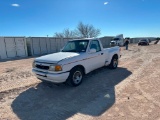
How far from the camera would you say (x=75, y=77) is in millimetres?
5832

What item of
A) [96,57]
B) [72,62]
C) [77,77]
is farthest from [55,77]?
[96,57]

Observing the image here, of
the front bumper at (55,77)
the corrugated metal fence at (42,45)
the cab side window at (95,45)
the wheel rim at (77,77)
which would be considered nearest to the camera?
the front bumper at (55,77)

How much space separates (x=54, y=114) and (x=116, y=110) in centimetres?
164

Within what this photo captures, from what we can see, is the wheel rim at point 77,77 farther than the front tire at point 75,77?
Yes

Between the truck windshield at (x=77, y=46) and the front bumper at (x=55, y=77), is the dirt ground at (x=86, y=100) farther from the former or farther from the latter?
the truck windshield at (x=77, y=46)

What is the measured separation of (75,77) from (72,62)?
68cm

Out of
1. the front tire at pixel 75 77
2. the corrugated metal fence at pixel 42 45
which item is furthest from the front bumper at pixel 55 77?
the corrugated metal fence at pixel 42 45

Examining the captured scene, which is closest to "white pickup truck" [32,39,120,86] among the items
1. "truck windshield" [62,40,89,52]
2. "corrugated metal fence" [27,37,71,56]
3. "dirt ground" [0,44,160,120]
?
"truck windshield" [62,40,89,52]

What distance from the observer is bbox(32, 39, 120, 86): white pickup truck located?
5.20 metres

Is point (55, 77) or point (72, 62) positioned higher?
point (72, 62)

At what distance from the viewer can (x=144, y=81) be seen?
6.22 m

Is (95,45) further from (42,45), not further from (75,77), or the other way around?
(42,45)

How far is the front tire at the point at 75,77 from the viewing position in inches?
219

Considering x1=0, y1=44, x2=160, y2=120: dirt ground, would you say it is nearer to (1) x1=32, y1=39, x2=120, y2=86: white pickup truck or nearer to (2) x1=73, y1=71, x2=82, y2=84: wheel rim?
(2) x1=73, y1=71, x2=82, y2=84: wheel rim
